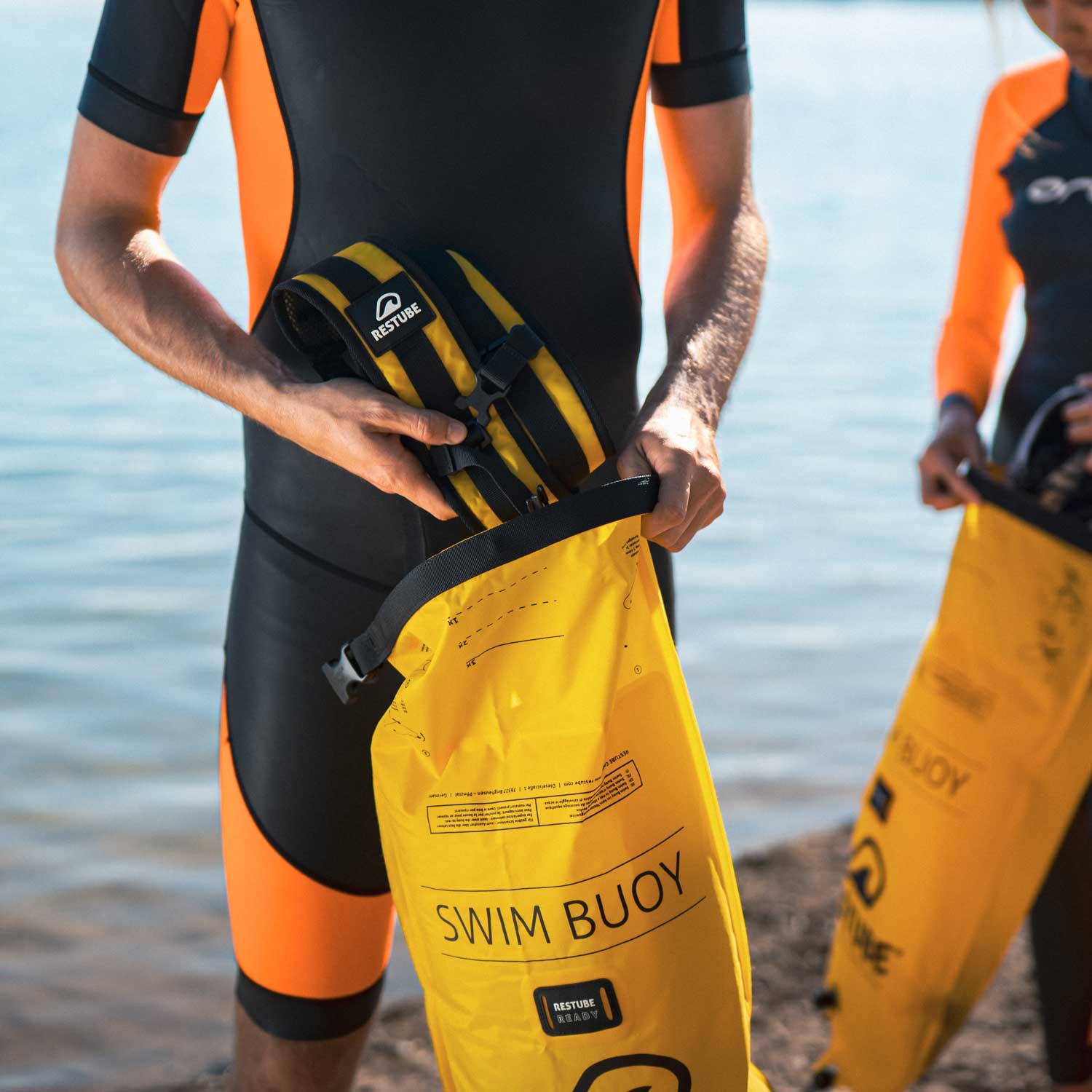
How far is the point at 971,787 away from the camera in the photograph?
179cm

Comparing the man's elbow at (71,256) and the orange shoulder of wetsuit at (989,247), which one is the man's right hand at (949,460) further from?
the man's elbow at (71,256)

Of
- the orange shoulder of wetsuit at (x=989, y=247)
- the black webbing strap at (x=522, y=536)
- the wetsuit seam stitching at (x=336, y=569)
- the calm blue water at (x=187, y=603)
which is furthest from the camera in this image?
the calm blue water at (x=187, y=603)

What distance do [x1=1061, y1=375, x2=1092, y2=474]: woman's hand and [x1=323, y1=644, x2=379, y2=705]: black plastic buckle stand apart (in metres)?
1.00

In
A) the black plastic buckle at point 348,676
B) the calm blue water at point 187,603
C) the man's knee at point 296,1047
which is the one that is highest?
the black plastic buckle at point 348,676

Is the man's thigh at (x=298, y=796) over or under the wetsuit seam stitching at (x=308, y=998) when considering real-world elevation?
over

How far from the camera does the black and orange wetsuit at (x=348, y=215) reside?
4.01ft

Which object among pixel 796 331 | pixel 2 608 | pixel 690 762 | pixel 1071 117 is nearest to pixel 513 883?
pixel 690 762

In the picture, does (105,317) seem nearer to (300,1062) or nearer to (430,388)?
(430,388)

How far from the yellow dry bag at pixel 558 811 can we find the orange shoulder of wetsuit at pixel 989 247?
3.79 ft

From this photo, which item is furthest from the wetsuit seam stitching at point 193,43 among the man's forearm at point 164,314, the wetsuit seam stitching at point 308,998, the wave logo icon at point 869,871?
the wave logo icon at point 869,871

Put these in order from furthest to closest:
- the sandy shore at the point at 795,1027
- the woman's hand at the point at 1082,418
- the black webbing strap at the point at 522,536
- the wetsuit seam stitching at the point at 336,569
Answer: the sandy shore at the point at 795,1027 → the woman's hand at the point at 1082,418 → the wetsuit seam stitching at the point at 336,569 → the black webbing strap at the point at 522,536

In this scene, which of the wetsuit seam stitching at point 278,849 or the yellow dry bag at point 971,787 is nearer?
the wetsuit seam stitching at point 278,849

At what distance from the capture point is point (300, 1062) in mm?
1370

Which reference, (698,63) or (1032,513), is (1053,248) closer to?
(1032,513)
